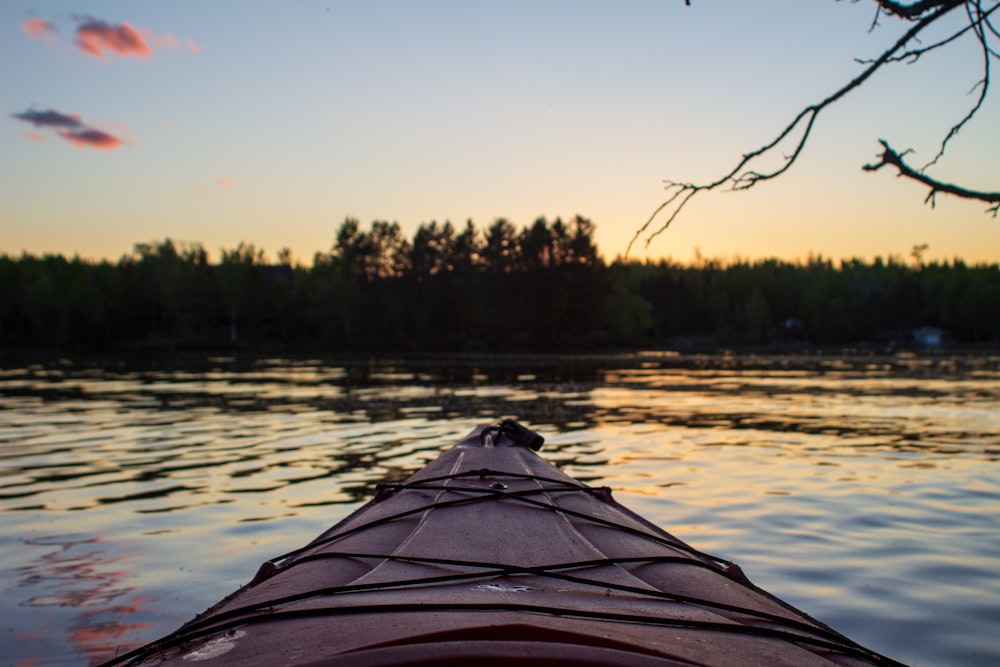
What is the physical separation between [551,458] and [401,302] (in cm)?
7430

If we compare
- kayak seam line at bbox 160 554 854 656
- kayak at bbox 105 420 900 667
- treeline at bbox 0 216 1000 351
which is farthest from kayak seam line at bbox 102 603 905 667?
treeline at bbox 0 216 1000 351

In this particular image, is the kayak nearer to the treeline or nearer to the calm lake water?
the calm lake water

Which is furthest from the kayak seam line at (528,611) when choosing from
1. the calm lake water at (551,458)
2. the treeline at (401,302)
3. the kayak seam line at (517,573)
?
the treeline at (401,302)

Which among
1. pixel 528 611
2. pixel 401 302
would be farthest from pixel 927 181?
pixel 401 302

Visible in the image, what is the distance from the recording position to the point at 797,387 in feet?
87.7

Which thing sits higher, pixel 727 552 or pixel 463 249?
pixel 463 249

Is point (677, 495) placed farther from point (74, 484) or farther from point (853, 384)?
point (853, 384)

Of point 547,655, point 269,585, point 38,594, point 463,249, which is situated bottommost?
point 38,594

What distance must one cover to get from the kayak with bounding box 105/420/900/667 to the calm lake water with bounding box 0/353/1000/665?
173 centimetres

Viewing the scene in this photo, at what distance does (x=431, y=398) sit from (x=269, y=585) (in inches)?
747

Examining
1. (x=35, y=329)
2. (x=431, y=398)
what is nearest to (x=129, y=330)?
(x=35, y=329)

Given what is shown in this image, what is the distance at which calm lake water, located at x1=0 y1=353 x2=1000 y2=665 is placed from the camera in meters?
5.41

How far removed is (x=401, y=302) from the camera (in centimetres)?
8550

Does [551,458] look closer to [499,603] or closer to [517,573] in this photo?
[517,573]
